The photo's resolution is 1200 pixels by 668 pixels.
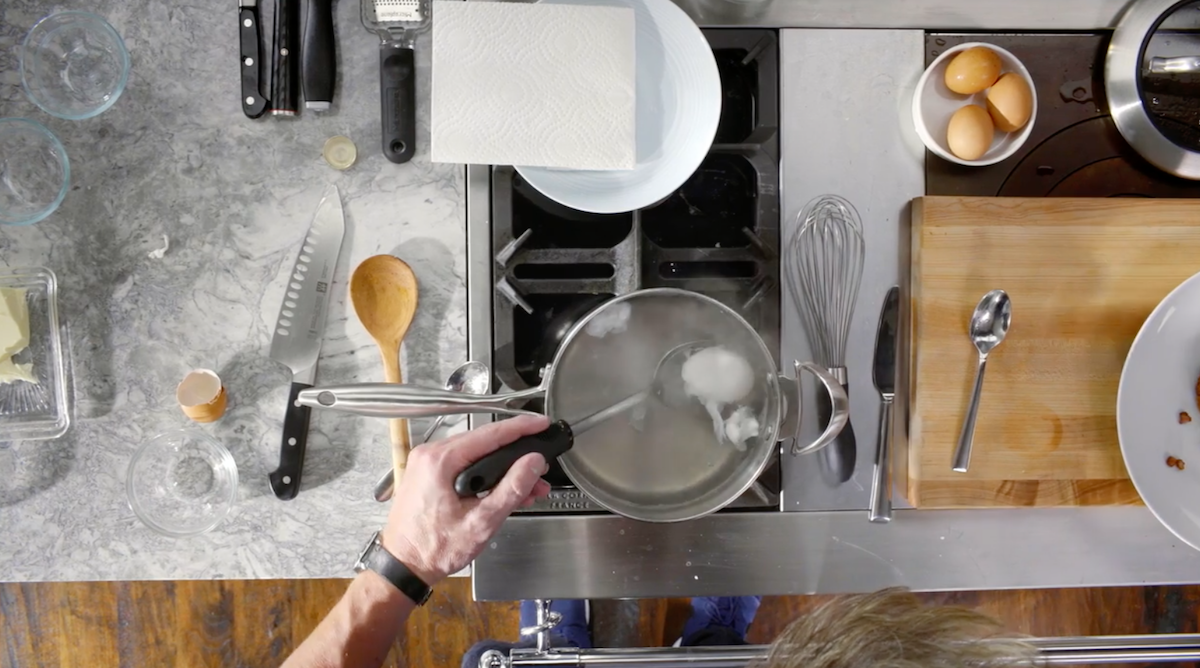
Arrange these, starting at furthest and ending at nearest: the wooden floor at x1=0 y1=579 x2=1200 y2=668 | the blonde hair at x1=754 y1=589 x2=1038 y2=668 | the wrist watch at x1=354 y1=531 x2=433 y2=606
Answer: the wooden floor at x1=0 y1=579 x2=1200 y2=668 → the wrist watch at x1=354 y1=531 x2=433 y2=606 → the blonde hair at x1=754 y1=589 x2=1038 y2=668

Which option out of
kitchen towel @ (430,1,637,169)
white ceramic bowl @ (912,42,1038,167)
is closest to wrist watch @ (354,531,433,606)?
kitchen towel @ (430,1,637,169)

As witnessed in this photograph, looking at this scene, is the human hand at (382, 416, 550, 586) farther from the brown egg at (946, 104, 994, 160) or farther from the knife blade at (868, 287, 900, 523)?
the brown egg at (946, 104, 994, 160)

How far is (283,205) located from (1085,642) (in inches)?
34.9

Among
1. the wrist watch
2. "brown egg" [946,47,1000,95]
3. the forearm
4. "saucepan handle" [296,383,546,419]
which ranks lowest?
the forearm

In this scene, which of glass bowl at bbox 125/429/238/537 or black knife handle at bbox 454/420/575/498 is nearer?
black knife handle at bbox 454/420/575/498

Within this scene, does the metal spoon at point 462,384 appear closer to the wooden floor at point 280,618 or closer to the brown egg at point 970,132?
the wooden floor at point 280,618

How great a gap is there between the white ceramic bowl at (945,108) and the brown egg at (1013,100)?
11 millimetres

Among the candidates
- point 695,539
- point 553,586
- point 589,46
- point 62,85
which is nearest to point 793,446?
point 695,539

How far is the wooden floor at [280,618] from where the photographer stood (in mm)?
925

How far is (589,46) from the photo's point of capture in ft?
2.06

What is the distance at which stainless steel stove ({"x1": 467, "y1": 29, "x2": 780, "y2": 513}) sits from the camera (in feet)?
2.31

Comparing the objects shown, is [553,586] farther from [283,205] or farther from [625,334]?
[283,205]

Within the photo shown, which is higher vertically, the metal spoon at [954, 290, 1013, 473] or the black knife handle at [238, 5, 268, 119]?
the black knife handle at [238, 5, 268, 119]

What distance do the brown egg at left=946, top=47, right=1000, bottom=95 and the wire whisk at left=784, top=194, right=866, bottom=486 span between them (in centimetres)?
14
